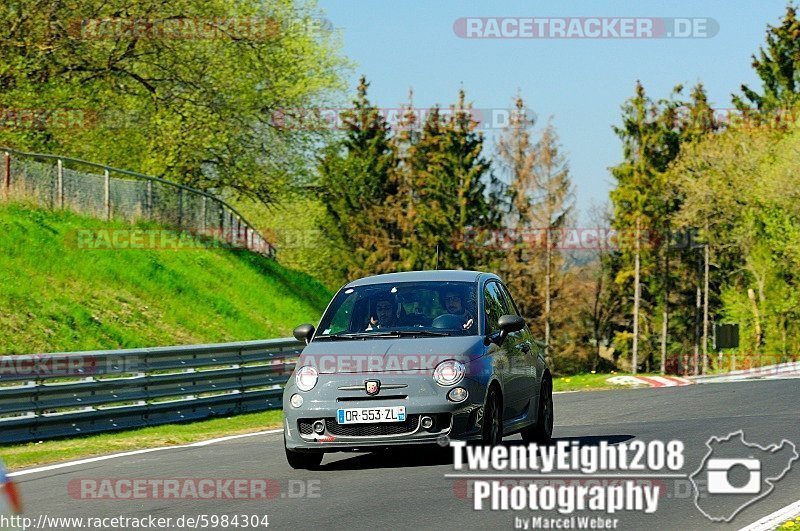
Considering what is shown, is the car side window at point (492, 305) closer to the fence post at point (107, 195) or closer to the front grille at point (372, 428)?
the front grille at point (372, 428)

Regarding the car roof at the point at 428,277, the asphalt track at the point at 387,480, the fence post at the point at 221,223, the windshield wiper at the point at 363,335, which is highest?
the fence post at the point at 221,223

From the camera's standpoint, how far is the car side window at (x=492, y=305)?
42.3 feet

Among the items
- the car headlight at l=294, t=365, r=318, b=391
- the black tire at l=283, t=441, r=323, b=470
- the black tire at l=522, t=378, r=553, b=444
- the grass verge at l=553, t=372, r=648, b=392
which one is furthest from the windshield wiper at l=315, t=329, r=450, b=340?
the grass verge at l=553, t=372, r=648, b=392

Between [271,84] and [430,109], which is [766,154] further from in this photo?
[271,84]

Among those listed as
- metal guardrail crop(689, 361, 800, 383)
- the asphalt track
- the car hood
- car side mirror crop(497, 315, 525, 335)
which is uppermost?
car side mirror crop(497, 315, 525, 335)

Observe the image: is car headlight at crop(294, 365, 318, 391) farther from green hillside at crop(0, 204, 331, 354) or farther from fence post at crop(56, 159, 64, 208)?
fence post at crop(56, 159, 64, 208)

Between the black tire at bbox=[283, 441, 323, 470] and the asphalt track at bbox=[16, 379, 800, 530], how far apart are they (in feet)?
0.35

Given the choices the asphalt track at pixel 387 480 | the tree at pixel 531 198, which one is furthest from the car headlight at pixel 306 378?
the tree at pixel 531 198

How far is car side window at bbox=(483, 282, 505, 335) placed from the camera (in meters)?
12.9

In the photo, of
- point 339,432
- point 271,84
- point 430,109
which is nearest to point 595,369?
point 430,109

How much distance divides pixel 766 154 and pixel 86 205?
4632 cm

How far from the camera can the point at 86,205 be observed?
100 feet

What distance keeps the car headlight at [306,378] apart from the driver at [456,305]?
1.55m

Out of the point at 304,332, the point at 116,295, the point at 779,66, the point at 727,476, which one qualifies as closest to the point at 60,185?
the point at 116,295
